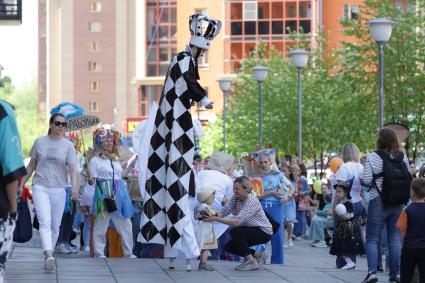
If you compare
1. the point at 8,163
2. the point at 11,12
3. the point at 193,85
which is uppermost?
the point at 11,12

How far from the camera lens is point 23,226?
42.9 ft

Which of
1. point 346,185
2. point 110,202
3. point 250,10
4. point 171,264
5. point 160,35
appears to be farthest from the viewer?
point 160,35

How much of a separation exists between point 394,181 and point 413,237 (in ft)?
4.54

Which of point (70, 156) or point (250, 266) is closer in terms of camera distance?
point (70, 156)

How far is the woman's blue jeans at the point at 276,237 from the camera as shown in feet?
57.3

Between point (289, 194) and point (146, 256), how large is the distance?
2365mm

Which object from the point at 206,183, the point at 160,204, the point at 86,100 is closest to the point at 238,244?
the point at 160,204

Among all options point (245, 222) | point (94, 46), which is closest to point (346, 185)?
point (245, 222)

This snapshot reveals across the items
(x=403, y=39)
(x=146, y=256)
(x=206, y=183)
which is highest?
(x=403, y=39)

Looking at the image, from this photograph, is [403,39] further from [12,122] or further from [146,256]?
[12,122]

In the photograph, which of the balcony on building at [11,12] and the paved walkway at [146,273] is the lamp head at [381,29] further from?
the balcony on building at [11,12]

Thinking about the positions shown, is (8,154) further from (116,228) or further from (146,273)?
(116,228)

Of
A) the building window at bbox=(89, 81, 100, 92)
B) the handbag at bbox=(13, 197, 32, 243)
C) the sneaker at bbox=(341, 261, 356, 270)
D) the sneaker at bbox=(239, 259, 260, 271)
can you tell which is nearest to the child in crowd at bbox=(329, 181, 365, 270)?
the sneaker at bbox=(341, 261, 356, 270)

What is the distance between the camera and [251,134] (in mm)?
57875
